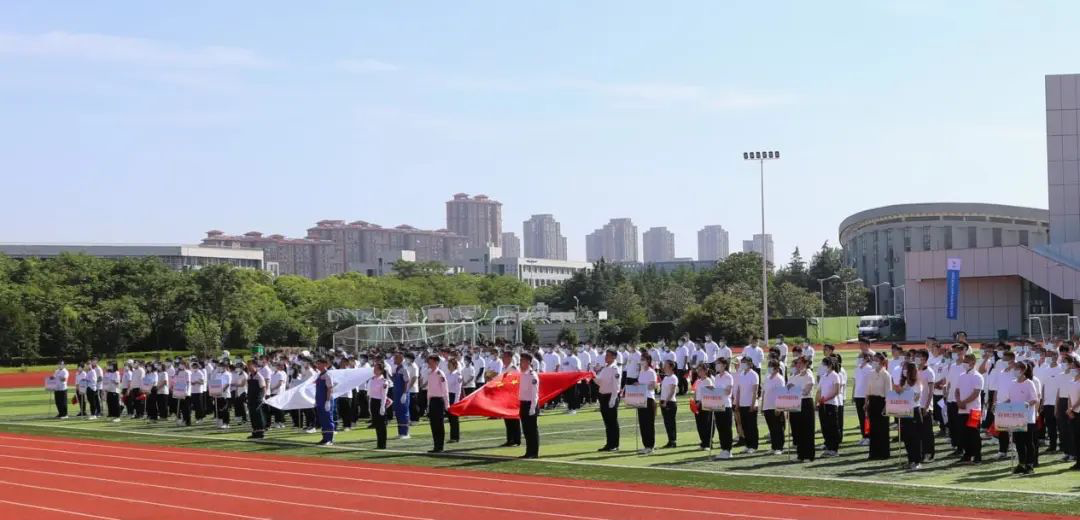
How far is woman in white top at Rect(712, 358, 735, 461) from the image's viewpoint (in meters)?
20.6

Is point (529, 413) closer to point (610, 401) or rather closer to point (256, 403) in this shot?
point (610, 401)

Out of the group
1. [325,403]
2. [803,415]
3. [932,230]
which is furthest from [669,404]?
[932,230]

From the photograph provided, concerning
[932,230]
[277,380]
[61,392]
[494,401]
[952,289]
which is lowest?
[61,392]

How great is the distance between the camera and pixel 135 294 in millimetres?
81125

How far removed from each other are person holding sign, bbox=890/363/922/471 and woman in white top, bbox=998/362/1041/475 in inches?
50.5

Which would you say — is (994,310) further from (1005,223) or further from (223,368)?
(223,368)

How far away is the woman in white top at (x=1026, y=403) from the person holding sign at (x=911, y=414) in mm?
1282

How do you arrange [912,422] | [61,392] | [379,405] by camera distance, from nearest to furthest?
1. [912,422]
2. [379,405]
3. [61,392]

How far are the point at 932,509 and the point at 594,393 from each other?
2059 cm

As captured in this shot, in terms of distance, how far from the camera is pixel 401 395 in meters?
26.7

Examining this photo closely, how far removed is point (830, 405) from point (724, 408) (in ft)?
5.66

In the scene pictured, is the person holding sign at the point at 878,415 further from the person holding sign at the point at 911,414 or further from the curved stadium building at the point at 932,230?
the curved stadium building at the point at 932,230

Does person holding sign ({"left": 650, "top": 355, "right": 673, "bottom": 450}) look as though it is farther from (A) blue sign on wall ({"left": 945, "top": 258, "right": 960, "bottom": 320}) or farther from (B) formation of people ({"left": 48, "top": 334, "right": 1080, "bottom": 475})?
(A) blue sign on wall ({"left": 945, "top": 258, "right": 960, "bottom": 320})

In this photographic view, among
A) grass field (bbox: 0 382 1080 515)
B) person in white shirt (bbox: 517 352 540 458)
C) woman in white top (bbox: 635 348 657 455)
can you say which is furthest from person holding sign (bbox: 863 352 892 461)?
person in white shirt (bbox: 517 352 540 458)
